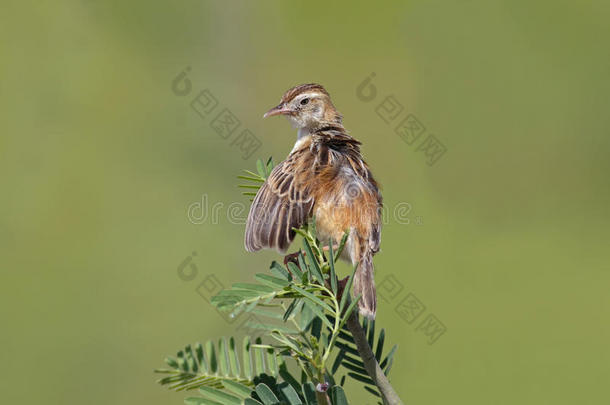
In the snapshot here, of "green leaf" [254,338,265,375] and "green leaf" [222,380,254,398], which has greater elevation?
"green leaf" [254,338,265,375]

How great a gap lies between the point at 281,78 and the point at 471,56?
1.74 metres

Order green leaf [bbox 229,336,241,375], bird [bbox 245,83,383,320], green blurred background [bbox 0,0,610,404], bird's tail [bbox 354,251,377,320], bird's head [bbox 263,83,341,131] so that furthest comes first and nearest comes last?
green blurred background [bbox 0,0,610,404] → bird's head [bbox 263,83,341,131] → bird [bbox 245,83,383,320] → bird's tail [bbox 354,251,377,320] → green leaf [bbox 229,336,241,375]

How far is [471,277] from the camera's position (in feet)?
13.8

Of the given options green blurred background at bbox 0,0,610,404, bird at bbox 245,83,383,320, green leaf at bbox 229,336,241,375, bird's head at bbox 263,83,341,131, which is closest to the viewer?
green leaf at bbox 229,336,241,375

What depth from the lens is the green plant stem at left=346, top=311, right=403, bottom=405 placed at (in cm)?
85

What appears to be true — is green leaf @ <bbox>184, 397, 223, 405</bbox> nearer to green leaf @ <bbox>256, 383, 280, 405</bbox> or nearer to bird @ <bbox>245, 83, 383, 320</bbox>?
green leaf @ <bbox>256, 383, 280, 405</bbox>

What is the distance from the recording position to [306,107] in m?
2.57

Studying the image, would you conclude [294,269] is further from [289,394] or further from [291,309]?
[289,394]

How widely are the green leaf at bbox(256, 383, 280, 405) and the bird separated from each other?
2.02 ft

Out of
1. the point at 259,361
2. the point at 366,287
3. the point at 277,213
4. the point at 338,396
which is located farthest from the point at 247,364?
the point at 277,213

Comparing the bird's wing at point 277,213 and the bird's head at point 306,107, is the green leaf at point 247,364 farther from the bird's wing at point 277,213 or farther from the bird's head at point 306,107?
the bird's head at point 306,107

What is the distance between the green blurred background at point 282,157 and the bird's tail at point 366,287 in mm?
1951

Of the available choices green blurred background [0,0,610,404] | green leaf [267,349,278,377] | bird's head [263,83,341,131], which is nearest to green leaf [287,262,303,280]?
green leaf [267,349,278,377]

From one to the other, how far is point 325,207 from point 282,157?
2573 millimetres
